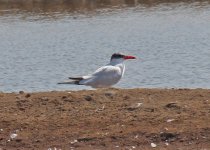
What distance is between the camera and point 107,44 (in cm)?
2692

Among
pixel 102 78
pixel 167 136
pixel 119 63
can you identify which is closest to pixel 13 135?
pixel 167 136

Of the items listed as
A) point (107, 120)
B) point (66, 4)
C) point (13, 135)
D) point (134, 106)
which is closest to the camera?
point (13, 135)

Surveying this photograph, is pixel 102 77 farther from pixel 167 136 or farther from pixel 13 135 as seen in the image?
pixel 167 136

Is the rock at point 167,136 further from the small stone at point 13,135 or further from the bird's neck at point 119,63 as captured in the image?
the bird's neck at point 119,63

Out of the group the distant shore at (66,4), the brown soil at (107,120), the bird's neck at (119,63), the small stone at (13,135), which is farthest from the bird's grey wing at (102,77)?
the distant shore at (66,4)

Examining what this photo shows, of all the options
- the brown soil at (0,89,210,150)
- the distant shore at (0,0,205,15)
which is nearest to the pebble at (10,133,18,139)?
the brown soil at (0,89,210,150)

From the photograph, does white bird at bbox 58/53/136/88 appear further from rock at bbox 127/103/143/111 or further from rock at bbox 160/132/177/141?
rock at bbox 160/132/177/141

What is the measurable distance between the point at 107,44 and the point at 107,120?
1752cm

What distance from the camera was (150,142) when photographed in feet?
28.5

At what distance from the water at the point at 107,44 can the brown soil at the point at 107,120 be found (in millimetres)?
5059

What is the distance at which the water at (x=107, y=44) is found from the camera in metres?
18.6

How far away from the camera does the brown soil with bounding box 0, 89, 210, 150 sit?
Answer: 8742mm

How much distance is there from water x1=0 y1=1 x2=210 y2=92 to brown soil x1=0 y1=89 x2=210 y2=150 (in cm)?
506

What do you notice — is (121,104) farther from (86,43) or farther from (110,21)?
(110,21)
